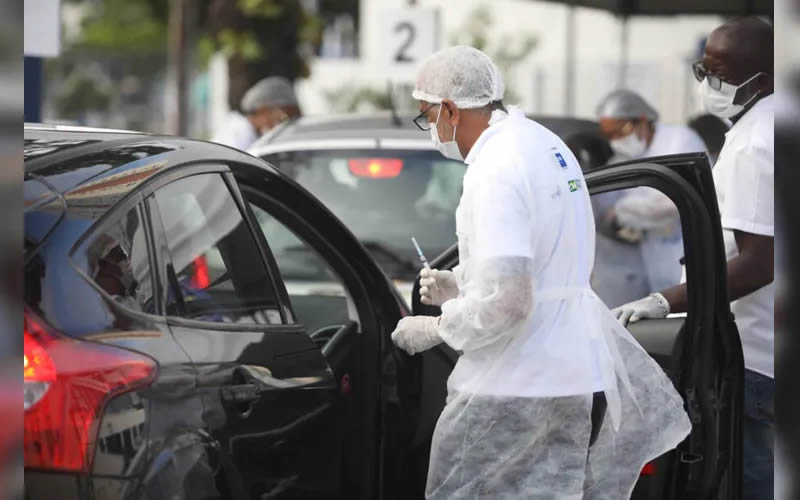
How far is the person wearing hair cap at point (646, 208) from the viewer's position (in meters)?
8.05

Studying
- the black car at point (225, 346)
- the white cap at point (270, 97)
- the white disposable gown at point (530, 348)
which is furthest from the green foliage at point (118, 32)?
the white disposable gown at point (530, 348)

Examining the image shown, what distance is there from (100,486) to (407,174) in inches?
170

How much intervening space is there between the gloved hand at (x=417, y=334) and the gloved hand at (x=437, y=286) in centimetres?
8

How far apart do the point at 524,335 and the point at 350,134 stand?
393 cm

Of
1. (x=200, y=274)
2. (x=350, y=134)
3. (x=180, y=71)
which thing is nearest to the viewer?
(x=200, y=274)

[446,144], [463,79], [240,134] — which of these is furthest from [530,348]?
[240,134]

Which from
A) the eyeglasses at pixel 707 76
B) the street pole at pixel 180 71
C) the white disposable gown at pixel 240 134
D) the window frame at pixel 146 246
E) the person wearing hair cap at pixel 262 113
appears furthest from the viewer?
the street pole at pixel 180 71

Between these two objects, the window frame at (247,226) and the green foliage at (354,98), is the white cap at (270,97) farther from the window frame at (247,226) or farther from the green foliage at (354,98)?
the green foliage at (354,98)

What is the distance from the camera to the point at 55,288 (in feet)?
9.81

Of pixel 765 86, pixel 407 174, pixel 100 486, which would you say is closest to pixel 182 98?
pixel 407 174

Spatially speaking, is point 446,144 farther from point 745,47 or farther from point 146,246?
point 745,47

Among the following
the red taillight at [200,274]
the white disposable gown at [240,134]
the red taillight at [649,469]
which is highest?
the white disposable gown at [240,134]

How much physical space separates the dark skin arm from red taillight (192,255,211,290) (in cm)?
146

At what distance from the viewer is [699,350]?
4090 millimetres
